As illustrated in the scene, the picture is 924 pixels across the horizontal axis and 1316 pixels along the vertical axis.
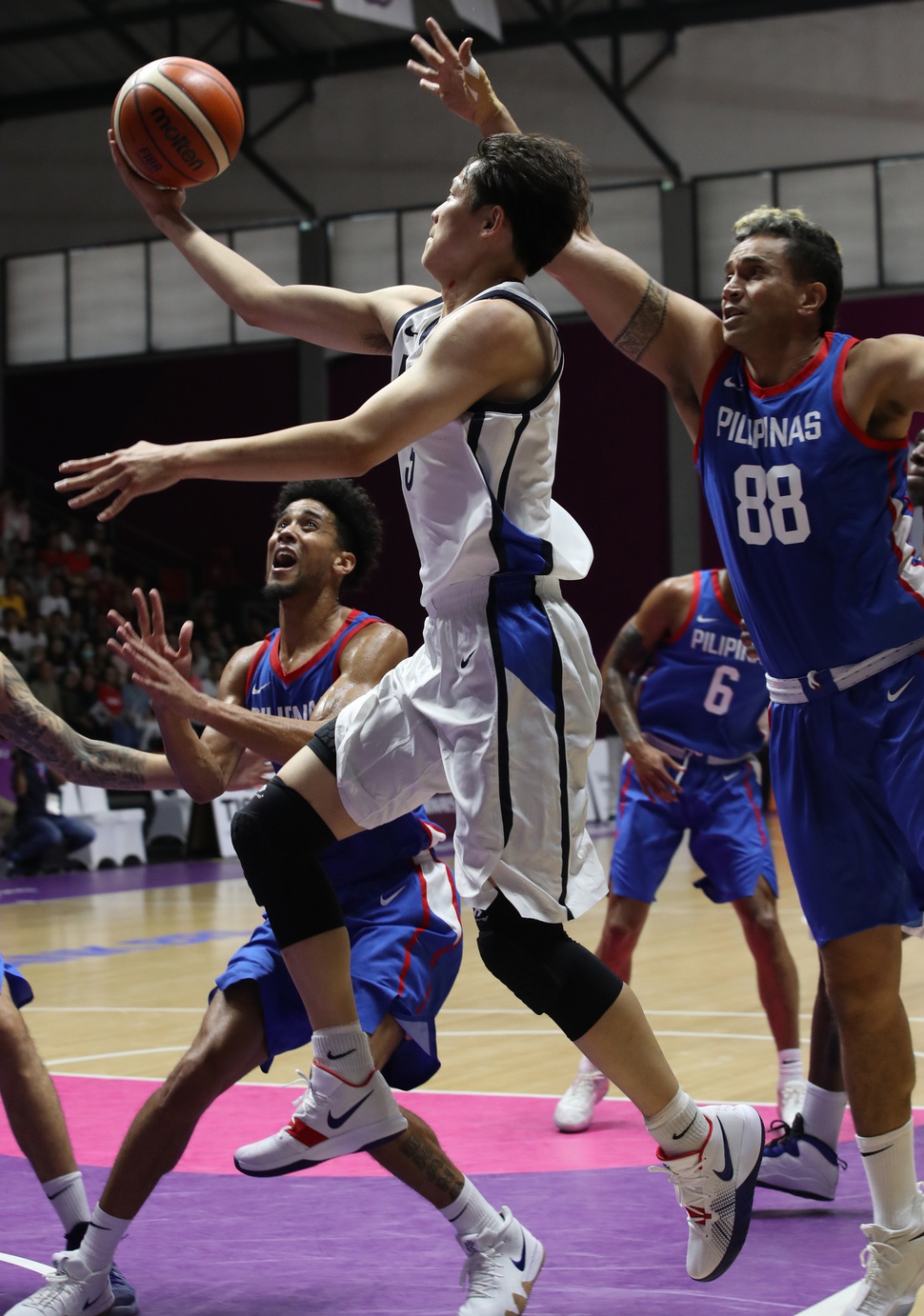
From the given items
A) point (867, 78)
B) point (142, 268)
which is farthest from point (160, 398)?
point (867, 78)

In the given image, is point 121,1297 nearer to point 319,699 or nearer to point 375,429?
point 319,699

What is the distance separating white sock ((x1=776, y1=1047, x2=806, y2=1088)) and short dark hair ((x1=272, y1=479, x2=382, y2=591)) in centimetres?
204

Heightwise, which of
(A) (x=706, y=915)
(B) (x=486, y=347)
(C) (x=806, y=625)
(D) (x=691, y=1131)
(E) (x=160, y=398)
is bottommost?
(A) (x=706, y=915)

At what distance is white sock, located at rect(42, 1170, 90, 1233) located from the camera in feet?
11.3

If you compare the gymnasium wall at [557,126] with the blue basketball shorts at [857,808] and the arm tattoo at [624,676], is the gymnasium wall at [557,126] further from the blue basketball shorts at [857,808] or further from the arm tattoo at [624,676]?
the blue basketball shorts at [857,808]

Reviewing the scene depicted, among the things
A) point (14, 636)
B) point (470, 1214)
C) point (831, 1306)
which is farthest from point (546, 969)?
point (14, 636)

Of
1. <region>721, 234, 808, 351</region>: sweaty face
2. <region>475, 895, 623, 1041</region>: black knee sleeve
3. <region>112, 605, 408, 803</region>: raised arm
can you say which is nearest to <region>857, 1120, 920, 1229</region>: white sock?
<region>475, 895, 623, 1041</region>: black knee sleeve

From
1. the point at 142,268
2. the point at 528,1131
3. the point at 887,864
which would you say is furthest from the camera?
the point at 142,268

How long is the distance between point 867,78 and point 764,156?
1.50 m

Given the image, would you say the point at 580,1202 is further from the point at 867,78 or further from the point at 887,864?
the point at 867,78

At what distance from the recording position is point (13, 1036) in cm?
344

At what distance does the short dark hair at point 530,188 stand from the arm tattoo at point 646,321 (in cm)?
37

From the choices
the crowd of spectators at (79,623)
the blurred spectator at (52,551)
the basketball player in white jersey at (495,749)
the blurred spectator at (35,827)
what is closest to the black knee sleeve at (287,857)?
the basketball player in white jersey at (495,749)

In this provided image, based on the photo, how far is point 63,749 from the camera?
12.8ft
